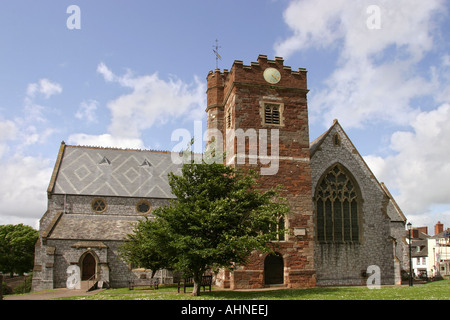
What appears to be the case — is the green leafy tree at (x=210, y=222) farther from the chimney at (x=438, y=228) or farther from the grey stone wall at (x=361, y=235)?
the chimney at (x=438, y=228)

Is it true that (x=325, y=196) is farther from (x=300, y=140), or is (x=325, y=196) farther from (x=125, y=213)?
(x=125, y=213)

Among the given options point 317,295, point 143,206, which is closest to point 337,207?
point 317,295

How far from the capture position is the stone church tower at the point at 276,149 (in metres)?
23.7

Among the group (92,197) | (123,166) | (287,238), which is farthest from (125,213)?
(287,238)

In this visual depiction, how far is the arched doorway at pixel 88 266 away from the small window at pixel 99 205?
594 centimetres

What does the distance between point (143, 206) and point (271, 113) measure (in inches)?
703

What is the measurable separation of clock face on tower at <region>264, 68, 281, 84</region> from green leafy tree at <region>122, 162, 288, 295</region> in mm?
8441

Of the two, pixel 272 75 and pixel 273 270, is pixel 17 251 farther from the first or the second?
pixel 272 75

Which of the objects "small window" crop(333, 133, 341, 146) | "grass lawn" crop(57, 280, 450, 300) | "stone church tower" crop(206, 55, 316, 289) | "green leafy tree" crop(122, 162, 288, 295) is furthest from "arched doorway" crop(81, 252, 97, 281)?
"small window" crop(333, 133, 341, 146)

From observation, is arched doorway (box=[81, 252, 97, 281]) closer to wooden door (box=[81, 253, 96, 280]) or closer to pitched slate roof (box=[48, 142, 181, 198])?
wooden door (box=[81, 253, 96, 280])

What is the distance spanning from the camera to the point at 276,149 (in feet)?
81.5

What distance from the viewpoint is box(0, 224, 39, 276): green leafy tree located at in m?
48.6

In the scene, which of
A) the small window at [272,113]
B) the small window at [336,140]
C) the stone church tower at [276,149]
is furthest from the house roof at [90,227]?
the small window at [336,140]

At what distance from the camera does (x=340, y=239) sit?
26.4m
